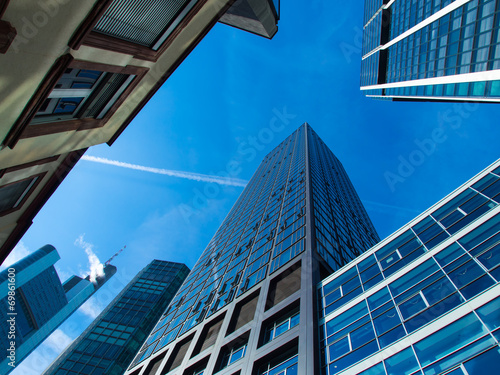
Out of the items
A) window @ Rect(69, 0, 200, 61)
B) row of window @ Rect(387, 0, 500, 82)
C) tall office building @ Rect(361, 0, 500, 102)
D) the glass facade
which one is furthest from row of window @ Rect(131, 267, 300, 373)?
row of window @ Rect(387, 0, 500, 82)

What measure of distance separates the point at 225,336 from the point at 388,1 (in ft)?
292

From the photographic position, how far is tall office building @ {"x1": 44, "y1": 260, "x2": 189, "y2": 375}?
198 ft

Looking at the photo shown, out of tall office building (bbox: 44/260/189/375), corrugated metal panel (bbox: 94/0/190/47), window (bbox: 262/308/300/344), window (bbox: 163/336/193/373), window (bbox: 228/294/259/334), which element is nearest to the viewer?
corrugated metal panel (bbox: 94/0/190/47)

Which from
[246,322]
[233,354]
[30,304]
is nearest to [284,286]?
[246,322]

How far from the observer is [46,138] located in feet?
37.8

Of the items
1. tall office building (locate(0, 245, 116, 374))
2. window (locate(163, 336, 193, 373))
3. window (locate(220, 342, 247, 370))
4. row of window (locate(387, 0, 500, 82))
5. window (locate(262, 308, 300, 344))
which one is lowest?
tall office building (locate(0, 245, 116, 374))

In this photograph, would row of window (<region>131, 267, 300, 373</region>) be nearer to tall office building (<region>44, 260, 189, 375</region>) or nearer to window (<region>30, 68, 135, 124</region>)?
window (<region>30, 68, 135, 124</region>)

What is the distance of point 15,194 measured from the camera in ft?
46.6

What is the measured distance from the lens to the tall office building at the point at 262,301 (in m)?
19.3

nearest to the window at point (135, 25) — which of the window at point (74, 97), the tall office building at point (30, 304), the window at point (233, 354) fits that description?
the window at point (74, 97)

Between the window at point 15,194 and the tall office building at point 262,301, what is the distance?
16354mm

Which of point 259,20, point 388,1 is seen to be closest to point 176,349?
point 259,20

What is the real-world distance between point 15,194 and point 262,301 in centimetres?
1860

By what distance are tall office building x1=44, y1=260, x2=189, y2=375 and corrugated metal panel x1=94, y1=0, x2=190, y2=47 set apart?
66.6 metres
